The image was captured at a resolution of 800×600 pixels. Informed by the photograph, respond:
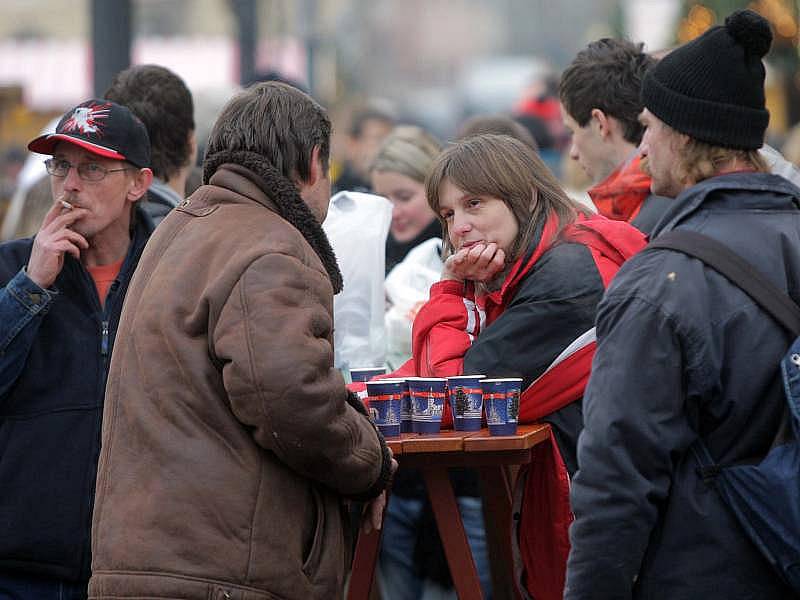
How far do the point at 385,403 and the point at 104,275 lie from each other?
1.01 metres

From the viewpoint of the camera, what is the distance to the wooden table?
3848 mm

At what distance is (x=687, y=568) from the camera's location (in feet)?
10.5

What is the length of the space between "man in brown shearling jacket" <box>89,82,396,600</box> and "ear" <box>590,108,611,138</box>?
6.31ft

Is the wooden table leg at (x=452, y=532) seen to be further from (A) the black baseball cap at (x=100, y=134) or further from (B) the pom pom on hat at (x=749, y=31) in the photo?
(B) the pom pom on hat at (x=749, y=31)

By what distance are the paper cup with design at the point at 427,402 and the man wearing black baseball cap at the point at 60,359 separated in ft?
3.00

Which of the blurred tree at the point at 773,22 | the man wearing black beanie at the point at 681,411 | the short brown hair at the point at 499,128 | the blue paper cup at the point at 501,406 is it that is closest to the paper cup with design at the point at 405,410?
the blue paper cup at the point at 501,406

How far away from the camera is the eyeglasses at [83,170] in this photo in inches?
170

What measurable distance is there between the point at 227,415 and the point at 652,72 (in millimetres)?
1333

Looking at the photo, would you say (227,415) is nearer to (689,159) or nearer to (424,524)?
(689,159)

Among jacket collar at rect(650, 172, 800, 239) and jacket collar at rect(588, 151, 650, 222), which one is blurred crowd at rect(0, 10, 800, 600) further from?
jacket collar at rect(588, 151, 650, 222)

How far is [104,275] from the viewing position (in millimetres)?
4305

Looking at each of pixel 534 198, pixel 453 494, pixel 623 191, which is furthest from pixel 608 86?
pixel 453 494

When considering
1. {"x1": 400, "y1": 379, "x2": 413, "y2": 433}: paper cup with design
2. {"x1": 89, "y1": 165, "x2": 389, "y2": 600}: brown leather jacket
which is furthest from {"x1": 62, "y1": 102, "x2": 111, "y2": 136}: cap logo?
{"x1": 400, "y1": 379, "x2": 413, "y2": 433}: paper cup with design

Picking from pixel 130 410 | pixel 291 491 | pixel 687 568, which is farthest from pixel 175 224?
pixel 687 568
